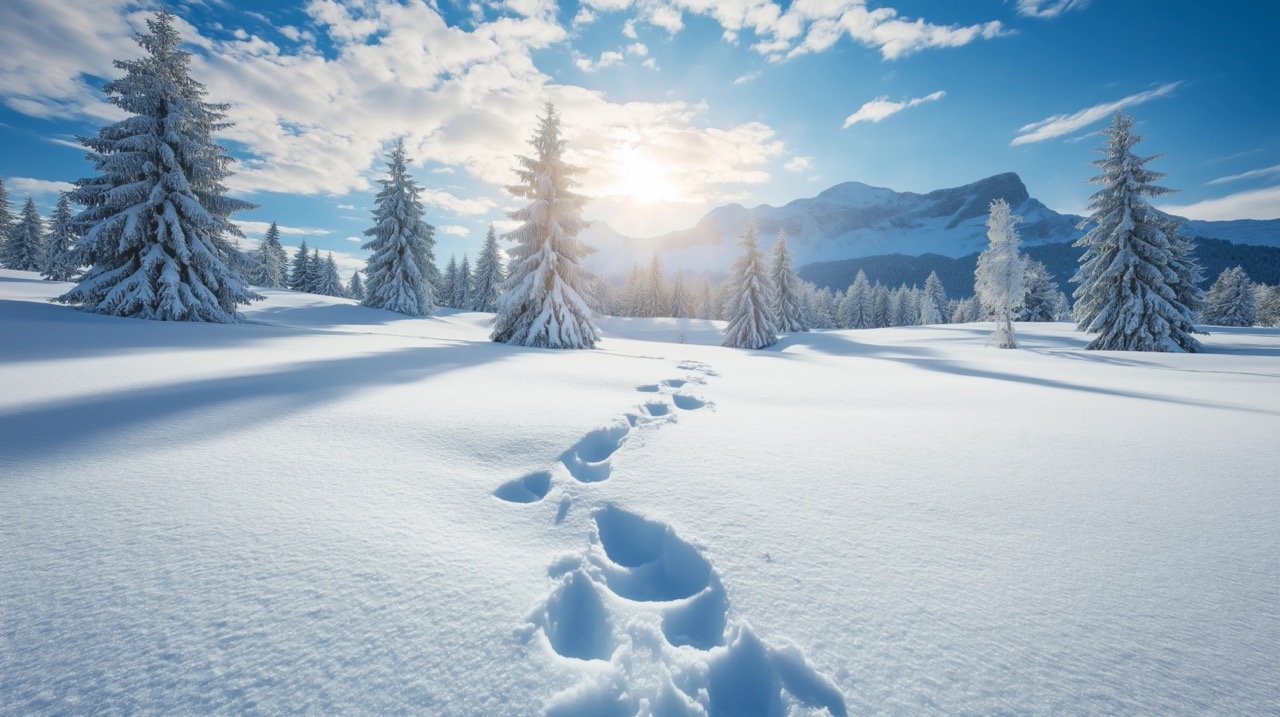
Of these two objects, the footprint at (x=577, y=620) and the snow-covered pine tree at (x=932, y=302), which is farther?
the snow-covered pine tree at (x=932, y=302)

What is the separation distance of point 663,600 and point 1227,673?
171cm

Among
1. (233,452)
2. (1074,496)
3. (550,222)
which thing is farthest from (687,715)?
(550,222)

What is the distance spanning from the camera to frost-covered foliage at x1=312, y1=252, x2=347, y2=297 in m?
46.8

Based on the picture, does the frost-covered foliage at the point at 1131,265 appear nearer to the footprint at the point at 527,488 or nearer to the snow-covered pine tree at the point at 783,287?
the snow-covered pine tree at the point at 783,287

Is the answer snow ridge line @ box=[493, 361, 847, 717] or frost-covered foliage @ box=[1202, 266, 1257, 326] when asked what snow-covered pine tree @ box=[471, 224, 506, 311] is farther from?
frost-covered foliage @ box=[1202, 266, 1257, 326]

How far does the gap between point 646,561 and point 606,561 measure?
0.24 m

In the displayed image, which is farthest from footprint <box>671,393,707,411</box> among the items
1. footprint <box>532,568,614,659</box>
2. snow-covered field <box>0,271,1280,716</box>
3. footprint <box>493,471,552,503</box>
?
footprint <box>532,568,614,659</box>

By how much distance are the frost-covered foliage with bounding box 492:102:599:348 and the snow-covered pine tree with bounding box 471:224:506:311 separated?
28.8 meters

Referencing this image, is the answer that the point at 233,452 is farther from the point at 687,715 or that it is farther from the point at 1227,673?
the point at 1227,673

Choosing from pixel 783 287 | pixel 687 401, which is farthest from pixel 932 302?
pixel 687 401

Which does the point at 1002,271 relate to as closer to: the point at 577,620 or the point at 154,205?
the point at 577,620

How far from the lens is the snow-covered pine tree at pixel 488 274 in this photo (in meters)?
42.5

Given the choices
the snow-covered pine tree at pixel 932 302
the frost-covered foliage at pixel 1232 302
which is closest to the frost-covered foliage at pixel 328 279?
the snow-covered pine tree at pixel 932 302

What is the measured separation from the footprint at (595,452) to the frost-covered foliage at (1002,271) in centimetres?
2249
